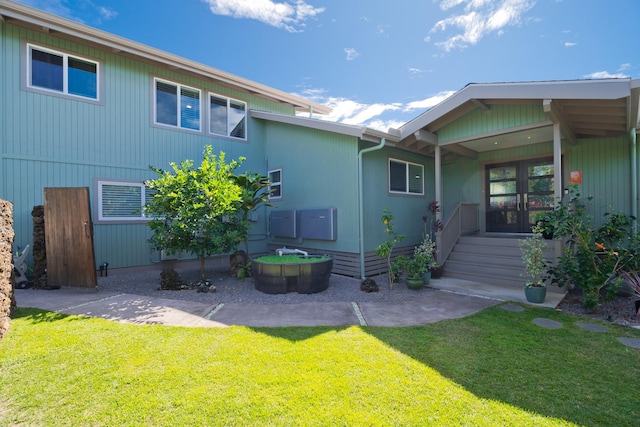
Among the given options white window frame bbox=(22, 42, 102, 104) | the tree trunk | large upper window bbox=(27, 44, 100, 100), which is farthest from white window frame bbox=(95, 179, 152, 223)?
the tree trunk

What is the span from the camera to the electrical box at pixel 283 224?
8148 mm

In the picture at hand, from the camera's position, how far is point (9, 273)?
3.90 meters

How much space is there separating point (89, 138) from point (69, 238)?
2.71 m

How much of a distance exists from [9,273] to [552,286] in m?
8.69

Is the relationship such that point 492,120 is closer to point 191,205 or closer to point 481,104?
point 481,104

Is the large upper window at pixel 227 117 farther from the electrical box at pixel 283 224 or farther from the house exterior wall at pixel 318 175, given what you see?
the electrical box at pixel 283 224

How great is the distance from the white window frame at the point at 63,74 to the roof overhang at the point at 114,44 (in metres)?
0.35

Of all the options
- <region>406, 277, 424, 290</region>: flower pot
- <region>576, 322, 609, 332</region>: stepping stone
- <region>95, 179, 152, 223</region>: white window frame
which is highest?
<region>95, 179, 152, 223</region>: white window frame

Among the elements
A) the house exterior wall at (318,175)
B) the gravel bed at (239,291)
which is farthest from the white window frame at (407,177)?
the gravel bed at (239,291)

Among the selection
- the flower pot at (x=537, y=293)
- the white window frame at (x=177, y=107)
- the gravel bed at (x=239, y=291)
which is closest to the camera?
the flower pot at (x=537, y=293)

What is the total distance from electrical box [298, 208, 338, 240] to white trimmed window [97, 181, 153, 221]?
377cm

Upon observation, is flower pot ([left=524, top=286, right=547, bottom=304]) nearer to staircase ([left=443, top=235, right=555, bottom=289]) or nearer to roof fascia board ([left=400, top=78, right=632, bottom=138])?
staircase ([left=443, top=235, right=555, bottom=289])

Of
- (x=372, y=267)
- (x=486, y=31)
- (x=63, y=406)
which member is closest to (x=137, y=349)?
(x=63, y=406)

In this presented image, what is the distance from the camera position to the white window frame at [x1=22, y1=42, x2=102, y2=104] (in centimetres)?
634
